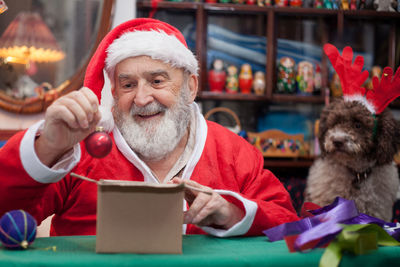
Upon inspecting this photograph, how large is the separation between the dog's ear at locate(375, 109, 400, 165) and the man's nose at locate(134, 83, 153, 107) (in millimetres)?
1287

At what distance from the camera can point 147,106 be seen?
1.39 m

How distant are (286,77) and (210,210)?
2.26m

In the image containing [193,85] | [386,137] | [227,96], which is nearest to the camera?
[193,85]

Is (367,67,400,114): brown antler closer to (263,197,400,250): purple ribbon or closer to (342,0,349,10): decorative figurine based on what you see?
(263,197,400,250): purple ribbon

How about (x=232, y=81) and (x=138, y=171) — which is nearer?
(x=138, y=171)

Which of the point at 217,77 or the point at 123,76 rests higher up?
the point at 123,76

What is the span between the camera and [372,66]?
3340 mm

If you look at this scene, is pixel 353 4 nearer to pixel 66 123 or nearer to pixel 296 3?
pixel 296 3

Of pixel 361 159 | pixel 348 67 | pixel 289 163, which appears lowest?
pixel 289 163

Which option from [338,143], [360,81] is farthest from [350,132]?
[360,81]

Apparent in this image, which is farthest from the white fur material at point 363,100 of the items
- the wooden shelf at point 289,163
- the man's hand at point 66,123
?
the man's hand at point 66,123

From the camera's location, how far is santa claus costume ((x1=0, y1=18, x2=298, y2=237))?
1005mm

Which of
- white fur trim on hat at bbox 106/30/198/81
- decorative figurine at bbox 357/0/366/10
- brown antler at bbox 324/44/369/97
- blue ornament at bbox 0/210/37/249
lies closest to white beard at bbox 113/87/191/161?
white fur trim on hat at bbox 106/30/198/81

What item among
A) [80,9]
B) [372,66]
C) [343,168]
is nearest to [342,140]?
[343,168]
